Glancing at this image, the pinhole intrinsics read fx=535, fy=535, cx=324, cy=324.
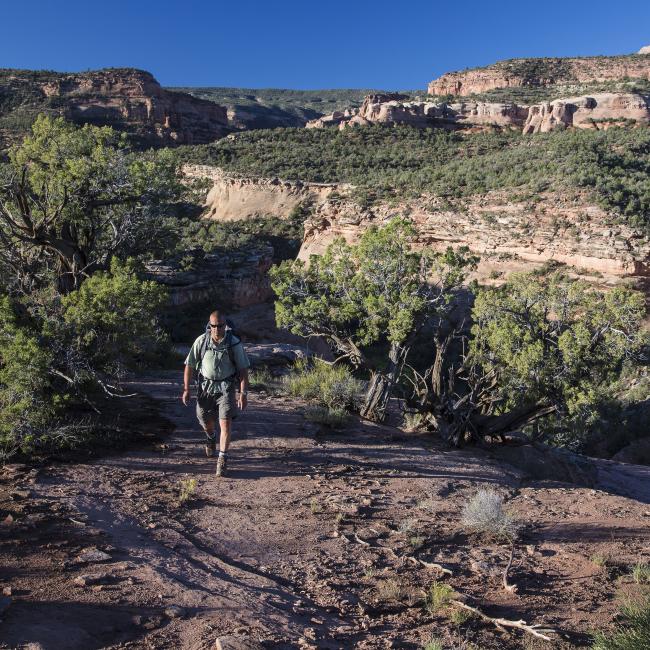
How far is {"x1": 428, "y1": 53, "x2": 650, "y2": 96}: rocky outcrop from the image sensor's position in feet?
180

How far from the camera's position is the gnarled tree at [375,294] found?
323 inches

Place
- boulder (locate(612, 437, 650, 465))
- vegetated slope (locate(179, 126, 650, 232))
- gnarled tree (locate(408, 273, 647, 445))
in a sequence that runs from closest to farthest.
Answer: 1. gnarled tree (locate(408, 273, 647, 445))
2. boulder (locate(612, 437, 650, 465))
3. vegetated slope (locate(179, 126, 650, 232))

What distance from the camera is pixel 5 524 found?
3.70 metres

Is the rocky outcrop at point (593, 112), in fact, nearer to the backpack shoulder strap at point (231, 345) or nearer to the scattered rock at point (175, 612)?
the backpack shoulder strap at point (231, 345)

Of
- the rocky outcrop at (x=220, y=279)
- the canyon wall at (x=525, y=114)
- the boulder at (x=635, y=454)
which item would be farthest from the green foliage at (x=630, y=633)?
the canyon wall at (x=525, y=114)

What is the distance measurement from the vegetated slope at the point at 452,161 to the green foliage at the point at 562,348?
1676 centimetres

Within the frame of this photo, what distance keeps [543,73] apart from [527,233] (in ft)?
149

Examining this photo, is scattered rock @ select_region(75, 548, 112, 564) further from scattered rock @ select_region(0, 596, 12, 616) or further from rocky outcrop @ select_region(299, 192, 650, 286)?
rocky outcrop @ select_region(299, 192, 650, 286)

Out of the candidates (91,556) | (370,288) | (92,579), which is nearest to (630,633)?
(92,579)

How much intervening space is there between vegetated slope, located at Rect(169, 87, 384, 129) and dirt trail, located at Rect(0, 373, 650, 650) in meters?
85.8

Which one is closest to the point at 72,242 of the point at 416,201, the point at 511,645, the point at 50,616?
the point at 50,616

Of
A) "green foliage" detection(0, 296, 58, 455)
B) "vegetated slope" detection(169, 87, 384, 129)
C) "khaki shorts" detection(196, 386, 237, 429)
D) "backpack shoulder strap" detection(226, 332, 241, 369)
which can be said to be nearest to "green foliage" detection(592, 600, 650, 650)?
"khaki shorts" detection(196, 386, 237, 429)

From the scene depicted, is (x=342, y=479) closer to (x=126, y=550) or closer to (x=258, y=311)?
(x=126, y=550)

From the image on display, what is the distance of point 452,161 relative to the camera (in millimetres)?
36938
